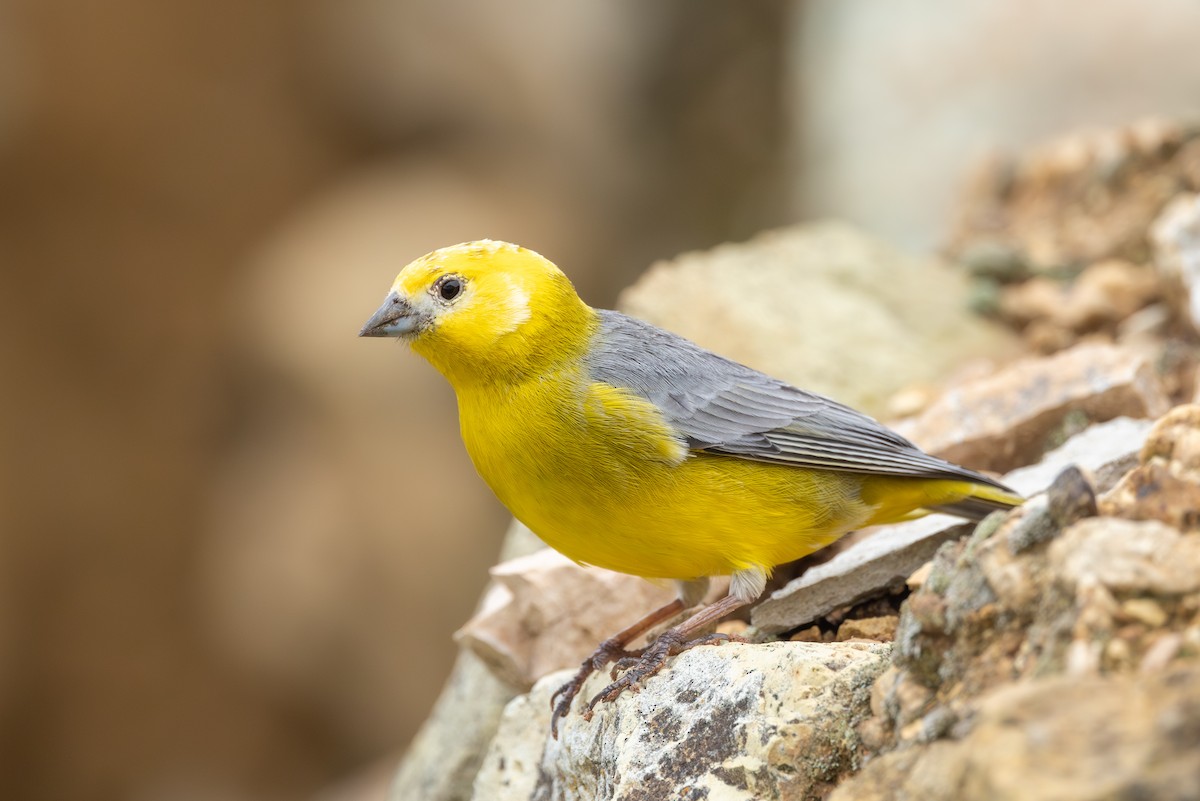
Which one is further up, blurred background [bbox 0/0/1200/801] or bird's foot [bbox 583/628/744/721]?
blurred background [bbox 0/0/1200/801]

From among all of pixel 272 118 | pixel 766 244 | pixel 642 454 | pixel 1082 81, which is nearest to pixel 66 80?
pixel 272 118

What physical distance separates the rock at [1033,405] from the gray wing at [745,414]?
855mm

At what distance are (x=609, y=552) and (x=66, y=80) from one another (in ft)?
40.1

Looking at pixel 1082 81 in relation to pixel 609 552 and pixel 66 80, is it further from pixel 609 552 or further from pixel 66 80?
pixel 66 80

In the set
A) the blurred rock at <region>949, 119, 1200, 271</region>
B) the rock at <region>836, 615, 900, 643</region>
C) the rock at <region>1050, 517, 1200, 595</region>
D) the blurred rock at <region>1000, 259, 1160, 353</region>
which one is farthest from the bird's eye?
the blurred rock at <region>949, 119, 1200, 271</region>

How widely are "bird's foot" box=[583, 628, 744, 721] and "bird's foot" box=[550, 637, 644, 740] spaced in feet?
0.63

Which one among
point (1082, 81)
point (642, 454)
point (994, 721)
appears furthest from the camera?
point (1082, 81)

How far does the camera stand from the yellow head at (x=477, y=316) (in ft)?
13.7

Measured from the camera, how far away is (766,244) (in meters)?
7.46

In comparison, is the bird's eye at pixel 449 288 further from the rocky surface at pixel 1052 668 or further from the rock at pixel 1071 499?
the rock at pixel 1071 499

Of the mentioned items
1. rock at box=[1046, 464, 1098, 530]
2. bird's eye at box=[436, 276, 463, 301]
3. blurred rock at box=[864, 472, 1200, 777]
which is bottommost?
blurred rock at box=[864, 472, 1200, 777]

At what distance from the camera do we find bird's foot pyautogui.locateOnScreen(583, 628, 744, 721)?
375cm

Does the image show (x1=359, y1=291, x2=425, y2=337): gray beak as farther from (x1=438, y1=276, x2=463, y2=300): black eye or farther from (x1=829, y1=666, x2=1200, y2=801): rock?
(x1=829, y1=666, x2=1200, y2=801): rock

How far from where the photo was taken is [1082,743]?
6.76 ft
